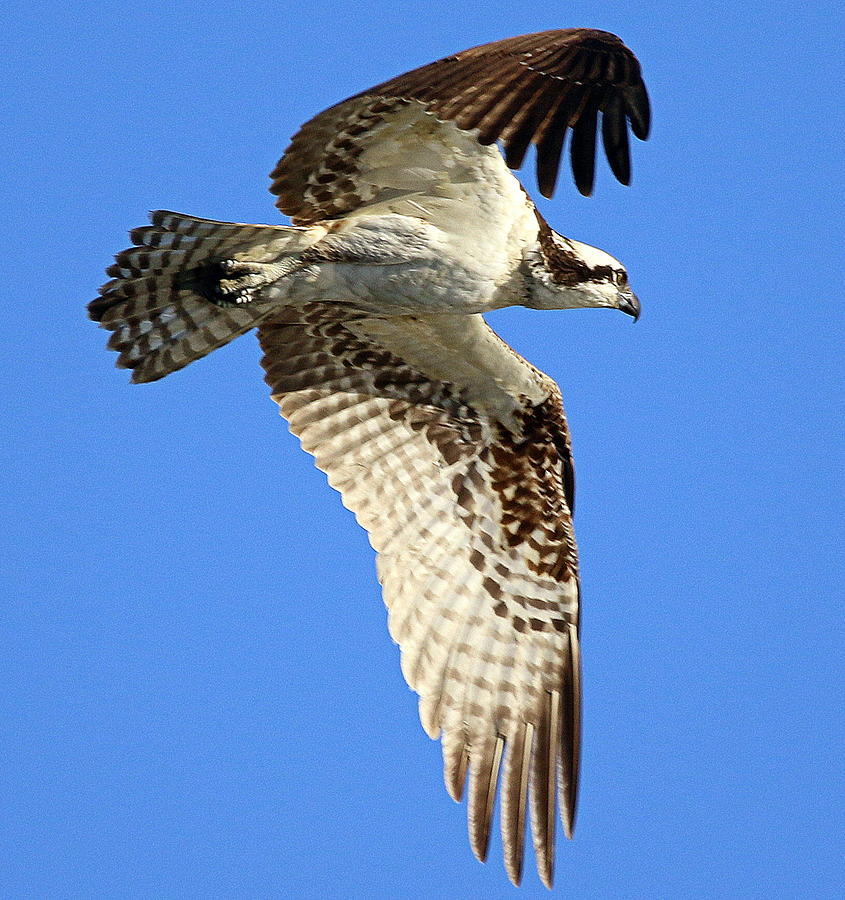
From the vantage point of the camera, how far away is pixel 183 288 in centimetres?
793

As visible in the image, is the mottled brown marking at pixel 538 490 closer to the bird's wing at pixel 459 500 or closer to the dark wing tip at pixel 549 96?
the bird's wing at pixel 459 500

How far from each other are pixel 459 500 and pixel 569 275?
1.62 metres

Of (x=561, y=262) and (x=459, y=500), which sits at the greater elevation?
(x=561, y=262)

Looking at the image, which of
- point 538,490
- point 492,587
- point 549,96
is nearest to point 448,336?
point 538,490

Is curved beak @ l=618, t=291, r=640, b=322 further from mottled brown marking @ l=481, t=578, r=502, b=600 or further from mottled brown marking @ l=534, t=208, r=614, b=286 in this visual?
mottled brown marking @ l=481, t=578, r=502, b=600

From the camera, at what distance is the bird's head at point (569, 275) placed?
7.89 m

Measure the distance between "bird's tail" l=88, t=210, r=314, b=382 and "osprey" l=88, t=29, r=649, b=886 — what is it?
0.4 inches

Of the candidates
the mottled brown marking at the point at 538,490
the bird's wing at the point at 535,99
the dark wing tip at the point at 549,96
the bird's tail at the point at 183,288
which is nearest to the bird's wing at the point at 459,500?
the mottled brown marking at the point at 538,490

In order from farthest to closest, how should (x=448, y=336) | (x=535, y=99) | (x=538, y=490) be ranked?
(x=538, y=490) → (x=448, y=336) → (x=535, y=99)

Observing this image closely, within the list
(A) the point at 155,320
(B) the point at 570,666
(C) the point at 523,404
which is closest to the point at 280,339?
(A) the point at 155,320

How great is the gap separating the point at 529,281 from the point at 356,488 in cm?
167

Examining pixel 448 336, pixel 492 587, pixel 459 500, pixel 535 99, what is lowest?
pixel 492 587

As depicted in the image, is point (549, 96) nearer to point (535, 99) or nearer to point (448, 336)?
point (535, 99)

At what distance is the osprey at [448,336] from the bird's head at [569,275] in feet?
0.04
